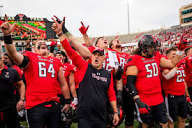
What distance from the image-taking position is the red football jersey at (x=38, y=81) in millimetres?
3066

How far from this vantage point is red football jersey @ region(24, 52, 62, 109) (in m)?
3.07

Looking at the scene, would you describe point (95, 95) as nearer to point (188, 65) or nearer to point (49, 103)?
point (49, 103)

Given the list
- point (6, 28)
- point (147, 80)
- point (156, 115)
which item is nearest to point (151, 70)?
point (147, 80)

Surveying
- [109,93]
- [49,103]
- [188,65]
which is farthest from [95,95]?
[188,65]

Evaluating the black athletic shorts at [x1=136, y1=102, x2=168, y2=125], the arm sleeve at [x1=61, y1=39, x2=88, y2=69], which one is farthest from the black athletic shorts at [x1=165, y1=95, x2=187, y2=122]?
the arm sleeve at [x1=61, y1=39, x2=88, y2=69]

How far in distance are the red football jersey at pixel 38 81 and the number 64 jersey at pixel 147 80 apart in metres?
1.47

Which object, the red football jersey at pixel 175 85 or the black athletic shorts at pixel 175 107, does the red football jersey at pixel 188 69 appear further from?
the black athletic shorts at pixel 175 107

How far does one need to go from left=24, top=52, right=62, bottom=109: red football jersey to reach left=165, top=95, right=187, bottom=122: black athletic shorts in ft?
8.47

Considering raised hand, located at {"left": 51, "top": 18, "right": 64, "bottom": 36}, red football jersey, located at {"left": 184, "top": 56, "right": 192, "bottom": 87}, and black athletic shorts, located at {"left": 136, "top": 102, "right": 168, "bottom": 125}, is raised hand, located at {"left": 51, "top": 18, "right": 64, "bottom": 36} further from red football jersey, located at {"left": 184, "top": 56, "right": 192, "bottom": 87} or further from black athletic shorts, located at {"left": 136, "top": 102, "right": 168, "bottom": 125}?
red football jersey, located at {"left": 184, "top": 56, "right": 192, "bottom": 87}

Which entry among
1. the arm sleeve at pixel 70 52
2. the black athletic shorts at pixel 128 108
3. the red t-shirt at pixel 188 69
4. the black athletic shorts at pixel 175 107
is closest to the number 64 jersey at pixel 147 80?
the black athletic shorts at pixel 175 107

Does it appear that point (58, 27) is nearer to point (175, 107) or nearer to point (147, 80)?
point (147, 80)

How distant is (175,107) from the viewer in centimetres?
414

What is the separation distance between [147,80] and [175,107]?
1240 mm

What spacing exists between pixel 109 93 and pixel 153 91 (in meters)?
0.96
